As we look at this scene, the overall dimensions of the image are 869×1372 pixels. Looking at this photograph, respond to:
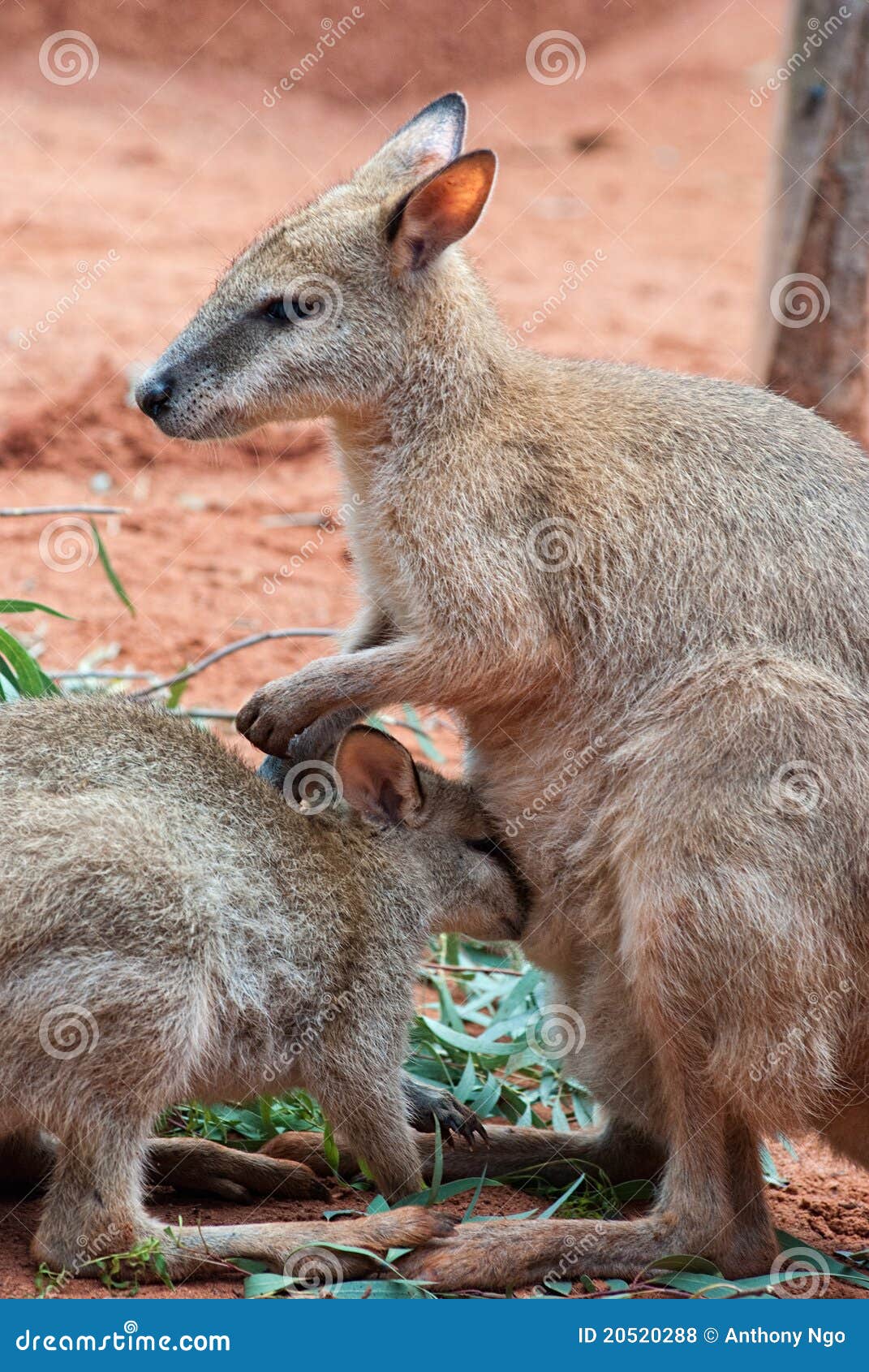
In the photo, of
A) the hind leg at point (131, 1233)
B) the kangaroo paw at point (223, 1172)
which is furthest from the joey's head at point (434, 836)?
the hind leg at point (131, 1233)

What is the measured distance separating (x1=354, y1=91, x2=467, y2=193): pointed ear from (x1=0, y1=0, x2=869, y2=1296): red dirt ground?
3.31ft

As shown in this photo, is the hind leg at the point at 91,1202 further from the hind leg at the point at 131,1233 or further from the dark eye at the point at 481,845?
the dark eye at the point at 481,845

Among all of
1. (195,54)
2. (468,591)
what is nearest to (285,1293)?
(468,591)

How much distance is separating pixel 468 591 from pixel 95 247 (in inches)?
344

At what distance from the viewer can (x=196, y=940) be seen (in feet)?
11.4

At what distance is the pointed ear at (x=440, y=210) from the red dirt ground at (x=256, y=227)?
42.4 inches

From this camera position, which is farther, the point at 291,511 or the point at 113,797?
the point at 291,511

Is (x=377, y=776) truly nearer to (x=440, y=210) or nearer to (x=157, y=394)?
(x=157, y=394)

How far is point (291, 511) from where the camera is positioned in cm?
873

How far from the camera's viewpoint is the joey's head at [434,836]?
4.14 meters

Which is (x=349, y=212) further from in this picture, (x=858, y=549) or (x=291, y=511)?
(x=291, y=511)

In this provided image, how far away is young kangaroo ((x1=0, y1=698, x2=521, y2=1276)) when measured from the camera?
131 inches

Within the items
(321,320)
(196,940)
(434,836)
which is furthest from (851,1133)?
(321,320)

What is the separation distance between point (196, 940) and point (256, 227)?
10517 mm
